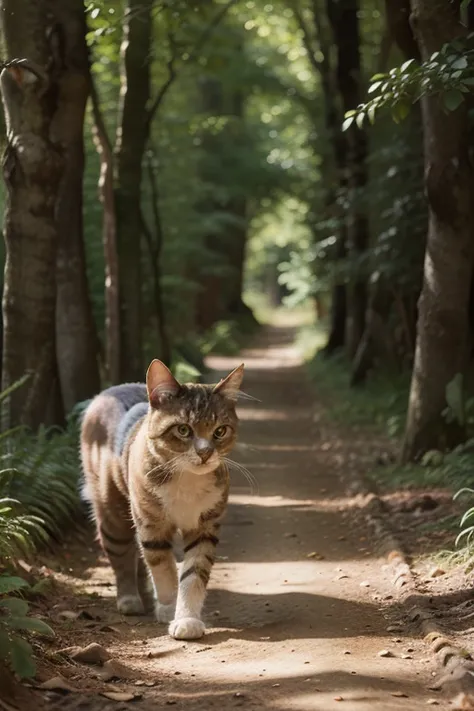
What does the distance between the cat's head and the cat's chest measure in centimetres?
11

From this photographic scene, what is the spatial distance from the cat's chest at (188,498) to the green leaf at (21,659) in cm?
173

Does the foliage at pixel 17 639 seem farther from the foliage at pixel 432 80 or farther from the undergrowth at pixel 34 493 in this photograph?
the foliage at pixel 432 80

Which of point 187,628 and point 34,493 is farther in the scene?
point 34,493

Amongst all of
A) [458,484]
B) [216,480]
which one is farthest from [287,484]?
[216,480]

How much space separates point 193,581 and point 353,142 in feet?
48.9

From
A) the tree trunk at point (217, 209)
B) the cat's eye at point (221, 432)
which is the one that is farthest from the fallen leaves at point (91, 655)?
the tree trunk at point (217, 209)

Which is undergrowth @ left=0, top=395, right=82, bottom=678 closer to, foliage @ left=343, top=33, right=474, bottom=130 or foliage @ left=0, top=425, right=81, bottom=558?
foliage @ left=0, top=425, right=81, bottom=558

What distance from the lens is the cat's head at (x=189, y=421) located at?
5.89 m

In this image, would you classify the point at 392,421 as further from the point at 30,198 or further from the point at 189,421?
the point at 189,421

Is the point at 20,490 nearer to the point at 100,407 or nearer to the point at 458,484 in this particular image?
the point at 100,407

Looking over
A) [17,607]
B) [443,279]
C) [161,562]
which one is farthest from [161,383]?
[443,279]

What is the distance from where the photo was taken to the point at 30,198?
350 inches

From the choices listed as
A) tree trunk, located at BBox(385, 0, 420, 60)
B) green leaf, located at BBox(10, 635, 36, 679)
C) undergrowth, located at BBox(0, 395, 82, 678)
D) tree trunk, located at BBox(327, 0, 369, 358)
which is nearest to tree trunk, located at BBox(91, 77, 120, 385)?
undergrowth, located at BBox(0, 395, 82, 678)

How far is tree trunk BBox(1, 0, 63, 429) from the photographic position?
8789 millimetres
